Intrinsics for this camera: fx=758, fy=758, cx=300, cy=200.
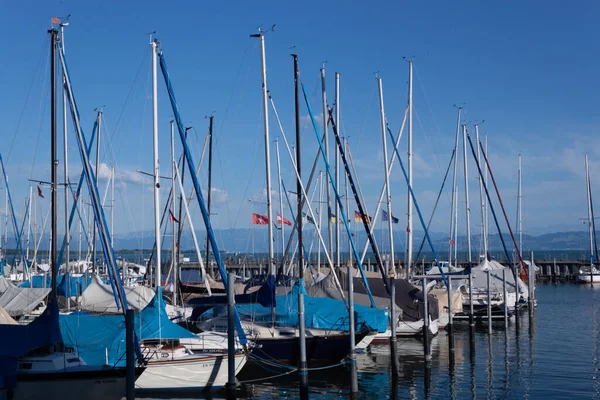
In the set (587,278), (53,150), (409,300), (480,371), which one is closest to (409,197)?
(409,300)

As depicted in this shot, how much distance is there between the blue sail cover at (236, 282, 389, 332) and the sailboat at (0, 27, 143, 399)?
8.79 meters

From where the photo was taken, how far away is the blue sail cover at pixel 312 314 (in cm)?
3166

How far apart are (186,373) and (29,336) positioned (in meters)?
5.86

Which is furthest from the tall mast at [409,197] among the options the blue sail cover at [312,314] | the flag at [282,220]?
the blue sail cover at [312,314]

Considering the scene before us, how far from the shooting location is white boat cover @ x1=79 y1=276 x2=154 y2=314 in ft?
118

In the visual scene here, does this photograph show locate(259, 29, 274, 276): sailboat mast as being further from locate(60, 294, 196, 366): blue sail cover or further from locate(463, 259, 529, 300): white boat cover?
locate(463, 259, 529, 300): white boat cover

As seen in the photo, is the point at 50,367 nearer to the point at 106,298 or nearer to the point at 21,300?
the point at 106,298

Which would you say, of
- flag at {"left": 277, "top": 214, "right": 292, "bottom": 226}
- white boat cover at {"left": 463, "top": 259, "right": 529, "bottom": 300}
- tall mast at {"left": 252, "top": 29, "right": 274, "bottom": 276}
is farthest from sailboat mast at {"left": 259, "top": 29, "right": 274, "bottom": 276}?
white boat cover at {"left": 463, "top": 259, "right": 529, "bottom": 300}

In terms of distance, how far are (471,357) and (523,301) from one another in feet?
81.1

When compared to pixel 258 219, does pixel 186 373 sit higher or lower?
lower

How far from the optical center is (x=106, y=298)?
37.3 meters

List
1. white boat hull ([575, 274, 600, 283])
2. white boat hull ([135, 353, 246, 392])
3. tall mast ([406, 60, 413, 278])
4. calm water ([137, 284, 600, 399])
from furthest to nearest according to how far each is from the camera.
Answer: white boat hull ([575, 274, 600, 283]) < tall mast ([406, 60, 413, 278]) < calm water ([137, 284, 600, 399]) < white boat hull ([135, 353, 246, 392])

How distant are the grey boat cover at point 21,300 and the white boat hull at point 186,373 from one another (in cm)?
1315

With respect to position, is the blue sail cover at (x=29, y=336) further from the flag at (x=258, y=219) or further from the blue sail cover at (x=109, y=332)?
the flag at (x=258, y=219)
